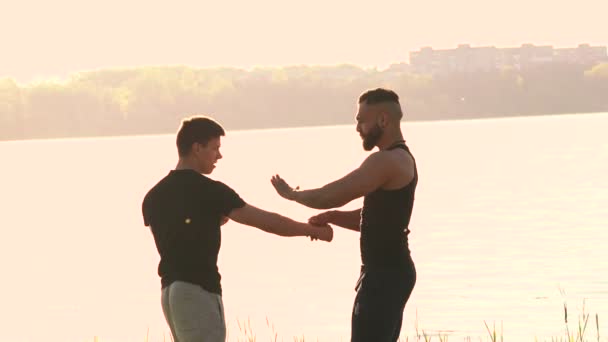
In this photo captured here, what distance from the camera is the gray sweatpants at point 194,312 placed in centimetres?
884

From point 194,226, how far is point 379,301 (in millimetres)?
1406

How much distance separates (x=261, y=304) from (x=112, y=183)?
8896cm

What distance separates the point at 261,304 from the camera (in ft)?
117

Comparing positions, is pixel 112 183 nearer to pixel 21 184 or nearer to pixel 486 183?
pixel 21 184

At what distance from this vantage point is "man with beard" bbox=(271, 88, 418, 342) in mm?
9117

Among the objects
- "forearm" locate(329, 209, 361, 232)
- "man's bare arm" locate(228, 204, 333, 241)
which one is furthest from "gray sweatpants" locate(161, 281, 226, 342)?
"forearm" locate(329, 209, 361, 232)

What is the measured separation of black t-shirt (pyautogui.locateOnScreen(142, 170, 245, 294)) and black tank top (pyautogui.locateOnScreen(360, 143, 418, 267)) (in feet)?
2.97

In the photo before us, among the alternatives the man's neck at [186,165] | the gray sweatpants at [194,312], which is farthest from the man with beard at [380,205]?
the gray sweatpants at [194,312]

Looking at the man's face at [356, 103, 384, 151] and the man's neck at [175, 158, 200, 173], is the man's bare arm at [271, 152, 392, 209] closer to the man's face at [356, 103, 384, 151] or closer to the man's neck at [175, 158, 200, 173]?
the man's face at [356, 103, 384, 151]

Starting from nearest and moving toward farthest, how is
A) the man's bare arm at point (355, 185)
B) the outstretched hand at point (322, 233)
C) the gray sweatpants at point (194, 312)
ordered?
1. the gray sweatpants at point (194, 312)
2. the man's bare arm at point (355, 185)
3. the outstretched hand at point (322, 233)

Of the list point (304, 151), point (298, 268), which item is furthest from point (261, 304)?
point (304, 151)

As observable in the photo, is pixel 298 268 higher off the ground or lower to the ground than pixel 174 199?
higher

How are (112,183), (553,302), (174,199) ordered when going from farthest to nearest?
(112,183), (553,302), (174,199)

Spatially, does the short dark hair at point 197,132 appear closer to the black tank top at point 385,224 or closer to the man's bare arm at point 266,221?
the man's bare arm at point 266,221
